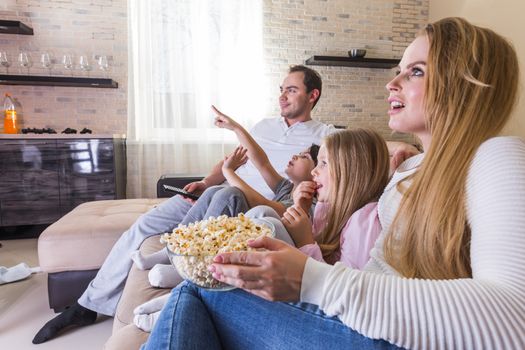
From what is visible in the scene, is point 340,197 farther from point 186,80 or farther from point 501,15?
point 501,15

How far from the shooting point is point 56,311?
194cm

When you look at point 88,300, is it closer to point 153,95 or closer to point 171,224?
point 171,224

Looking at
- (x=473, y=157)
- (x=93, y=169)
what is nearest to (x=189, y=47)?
(x=93, y=169)

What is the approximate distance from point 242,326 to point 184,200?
127 centimetres

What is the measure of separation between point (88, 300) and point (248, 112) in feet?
10.0

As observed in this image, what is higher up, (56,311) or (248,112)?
(248,112)

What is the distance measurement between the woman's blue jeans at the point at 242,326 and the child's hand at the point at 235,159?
1.20 meters

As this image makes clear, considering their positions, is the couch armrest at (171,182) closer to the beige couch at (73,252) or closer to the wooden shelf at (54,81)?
the beige couch at (73,252)

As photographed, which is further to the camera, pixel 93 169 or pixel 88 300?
pixel 93 169

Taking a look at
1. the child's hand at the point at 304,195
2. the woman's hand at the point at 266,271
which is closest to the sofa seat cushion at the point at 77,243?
the child's hand at the point at 304,195

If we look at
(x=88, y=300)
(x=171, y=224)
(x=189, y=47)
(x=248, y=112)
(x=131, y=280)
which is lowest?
(x=88, y=300)

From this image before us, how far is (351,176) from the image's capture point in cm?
131

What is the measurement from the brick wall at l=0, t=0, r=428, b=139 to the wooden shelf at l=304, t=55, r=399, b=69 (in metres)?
0.14

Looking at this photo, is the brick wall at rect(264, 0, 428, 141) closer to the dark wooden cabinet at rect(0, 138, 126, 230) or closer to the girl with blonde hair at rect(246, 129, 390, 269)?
the dark wooden cabinet at rect(0, 138, 126, 230)
